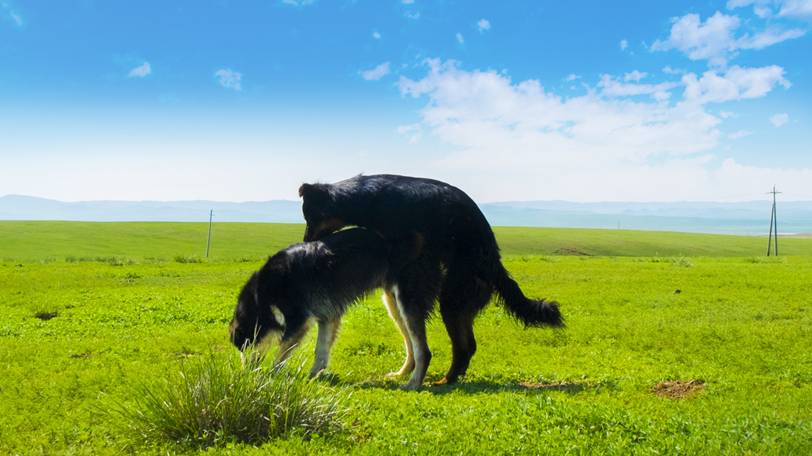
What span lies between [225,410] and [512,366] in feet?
19.0

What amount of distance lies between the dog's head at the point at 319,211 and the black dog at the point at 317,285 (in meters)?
0.31

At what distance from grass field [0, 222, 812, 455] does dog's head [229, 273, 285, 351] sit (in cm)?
64

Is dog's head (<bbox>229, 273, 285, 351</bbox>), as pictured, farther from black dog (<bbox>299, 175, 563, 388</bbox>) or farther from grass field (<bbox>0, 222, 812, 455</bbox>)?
black dog (<bbox>299, 175, 563, 388</bbox>)

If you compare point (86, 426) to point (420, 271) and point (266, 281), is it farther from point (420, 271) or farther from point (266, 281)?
point (420, 271)

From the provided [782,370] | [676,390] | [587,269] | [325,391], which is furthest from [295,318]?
[587,269]

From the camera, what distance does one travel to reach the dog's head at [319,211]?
29.2ft

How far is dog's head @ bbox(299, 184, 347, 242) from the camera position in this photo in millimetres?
8898

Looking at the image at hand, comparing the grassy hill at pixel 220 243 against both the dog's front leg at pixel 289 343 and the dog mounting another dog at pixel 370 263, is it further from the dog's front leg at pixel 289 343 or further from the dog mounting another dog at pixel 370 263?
the dog's front leg at pixel 289 343

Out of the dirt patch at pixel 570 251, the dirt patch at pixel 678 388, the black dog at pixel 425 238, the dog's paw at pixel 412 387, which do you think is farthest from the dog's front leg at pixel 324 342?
the dirt patch at pixel 570 251

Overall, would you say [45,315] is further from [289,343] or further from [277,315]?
[289,343]

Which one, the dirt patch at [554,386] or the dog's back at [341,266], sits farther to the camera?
the dirt patch at [554,386]

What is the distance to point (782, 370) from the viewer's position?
10.5m

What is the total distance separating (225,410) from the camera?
6656 mm

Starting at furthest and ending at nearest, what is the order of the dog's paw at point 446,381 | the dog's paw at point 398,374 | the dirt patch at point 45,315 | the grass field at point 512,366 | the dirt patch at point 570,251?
1. the dirt patch at point 570,251
2. the dirt patch at point 45,315
3. the dog's paw at point 398,374
4. the dog's paw at point 446,381
5. the grass field at point 512,366
